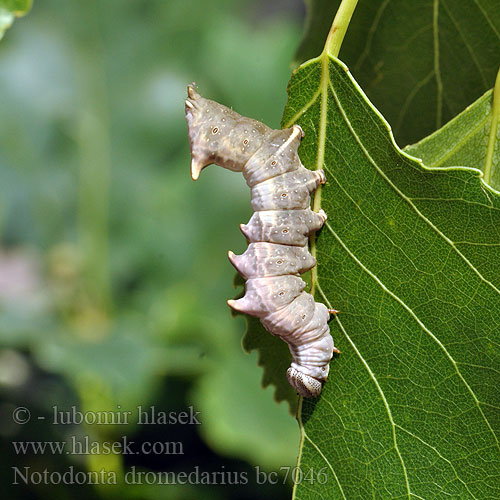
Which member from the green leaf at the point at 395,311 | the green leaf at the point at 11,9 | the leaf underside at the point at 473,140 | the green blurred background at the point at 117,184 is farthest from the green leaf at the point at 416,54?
the green blurred background at the point at 117,184

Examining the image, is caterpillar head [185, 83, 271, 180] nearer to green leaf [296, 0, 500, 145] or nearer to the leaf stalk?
the leaf stalk

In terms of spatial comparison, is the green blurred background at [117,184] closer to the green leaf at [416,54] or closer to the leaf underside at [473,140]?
the green leaf at [416,54]

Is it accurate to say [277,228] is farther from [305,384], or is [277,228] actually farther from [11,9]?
[11,9]

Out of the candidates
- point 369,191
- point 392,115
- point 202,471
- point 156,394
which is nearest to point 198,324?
point 156,394

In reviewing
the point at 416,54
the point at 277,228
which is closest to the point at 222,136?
the point at 277,228

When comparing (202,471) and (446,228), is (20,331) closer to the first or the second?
(202,471)

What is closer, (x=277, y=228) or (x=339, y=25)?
(x=339, y=25)

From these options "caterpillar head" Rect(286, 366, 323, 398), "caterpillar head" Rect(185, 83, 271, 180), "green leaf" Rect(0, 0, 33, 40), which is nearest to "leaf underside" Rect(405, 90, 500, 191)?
"caterpillar head" Rect(185, 83, 271, 180)
